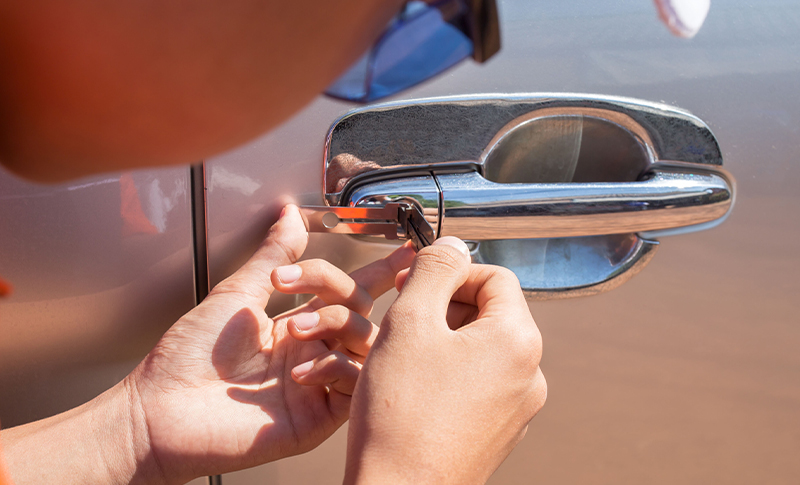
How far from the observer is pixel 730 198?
95 cm

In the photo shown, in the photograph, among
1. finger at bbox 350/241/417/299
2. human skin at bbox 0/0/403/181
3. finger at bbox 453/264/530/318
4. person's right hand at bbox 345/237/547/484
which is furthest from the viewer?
finger at bbox 350/241/417/299

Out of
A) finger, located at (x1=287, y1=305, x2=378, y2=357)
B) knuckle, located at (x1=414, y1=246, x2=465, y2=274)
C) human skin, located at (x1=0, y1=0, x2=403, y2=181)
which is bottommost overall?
finger, located at (x1=287, y1=305, x2=378, y2=357)

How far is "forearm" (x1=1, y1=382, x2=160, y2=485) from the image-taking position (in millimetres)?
808

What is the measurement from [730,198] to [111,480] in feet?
3.64

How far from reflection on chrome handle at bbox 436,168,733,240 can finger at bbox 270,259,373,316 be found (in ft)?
0.56

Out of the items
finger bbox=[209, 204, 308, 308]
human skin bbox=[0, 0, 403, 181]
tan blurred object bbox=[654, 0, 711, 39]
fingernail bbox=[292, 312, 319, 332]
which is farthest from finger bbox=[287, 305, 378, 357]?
tan blurred object bbox=[654, 0, 711, 39]

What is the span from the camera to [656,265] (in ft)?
3.19

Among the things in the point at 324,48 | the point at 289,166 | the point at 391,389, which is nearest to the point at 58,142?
the point at 324,48

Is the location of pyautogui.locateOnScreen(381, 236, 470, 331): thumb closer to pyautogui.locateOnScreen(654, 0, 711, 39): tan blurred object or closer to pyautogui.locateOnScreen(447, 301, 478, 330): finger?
pyautogui.locateOnScreen(447, 301, 478, 330): finger

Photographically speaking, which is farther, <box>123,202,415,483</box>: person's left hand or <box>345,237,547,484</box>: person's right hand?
<box>123,202,415,483</box>: person's left hand

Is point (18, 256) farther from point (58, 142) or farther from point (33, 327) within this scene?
point (58, 142)

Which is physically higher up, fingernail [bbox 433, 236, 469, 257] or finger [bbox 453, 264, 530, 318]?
fingernail [bbox 433, 236, 469, 257]

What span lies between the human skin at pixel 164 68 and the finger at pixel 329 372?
0.47 meters

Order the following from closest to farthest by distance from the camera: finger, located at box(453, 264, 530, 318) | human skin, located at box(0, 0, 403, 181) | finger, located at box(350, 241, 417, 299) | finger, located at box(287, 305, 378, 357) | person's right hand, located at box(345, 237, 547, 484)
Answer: human skin, located at box(0, 0, 403, 181) < person's right hand, located at box(345, 237, 547, 484) < finger, located at box(453, 264, 530, 318) < finger, located at box(287, 305, 378, 357) < finger, located at box(350, 241, 417, 299)
